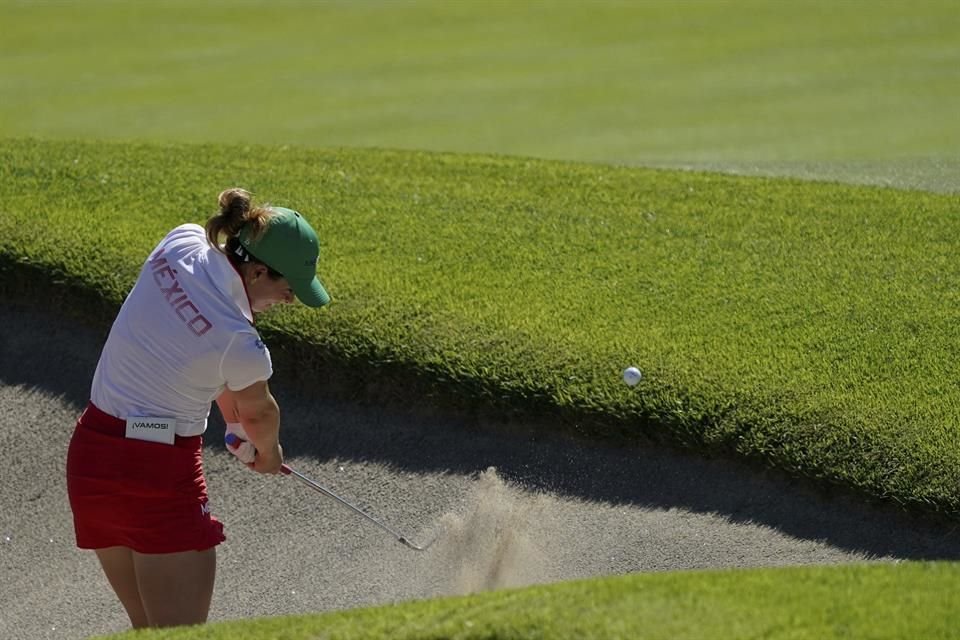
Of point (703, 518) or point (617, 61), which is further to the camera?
point (617, 61)

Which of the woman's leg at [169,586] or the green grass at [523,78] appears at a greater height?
the green grass at [523,78]

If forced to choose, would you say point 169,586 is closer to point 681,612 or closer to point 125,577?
point 125,577

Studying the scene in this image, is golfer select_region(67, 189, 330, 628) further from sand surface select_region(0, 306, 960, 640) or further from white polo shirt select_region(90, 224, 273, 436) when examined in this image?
sand surface select_region(0, 306, 960, 640)

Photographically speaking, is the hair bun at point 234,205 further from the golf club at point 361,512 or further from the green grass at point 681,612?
the green grass at point 681,612

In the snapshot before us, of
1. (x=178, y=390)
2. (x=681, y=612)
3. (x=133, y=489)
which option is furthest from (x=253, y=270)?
(x=681, y=612)

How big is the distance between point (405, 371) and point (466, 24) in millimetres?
8588

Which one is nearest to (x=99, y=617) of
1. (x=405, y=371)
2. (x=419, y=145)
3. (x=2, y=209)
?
(x=405, y=371)

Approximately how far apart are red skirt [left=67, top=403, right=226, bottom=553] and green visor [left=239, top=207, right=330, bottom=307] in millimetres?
607

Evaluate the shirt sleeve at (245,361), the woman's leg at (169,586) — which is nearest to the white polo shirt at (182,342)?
the shirt sleeve at (245,361)

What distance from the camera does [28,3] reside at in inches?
606

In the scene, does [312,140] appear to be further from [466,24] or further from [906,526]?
[906,526]

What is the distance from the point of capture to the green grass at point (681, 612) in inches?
145

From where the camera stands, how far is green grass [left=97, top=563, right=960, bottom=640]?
12.1ft

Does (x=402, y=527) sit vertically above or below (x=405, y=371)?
below
